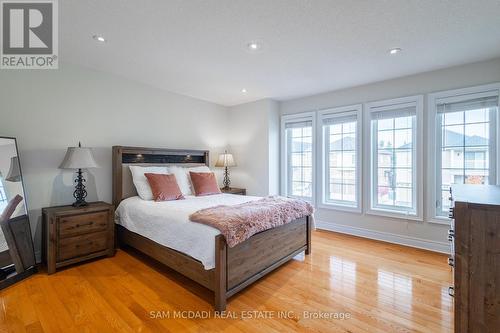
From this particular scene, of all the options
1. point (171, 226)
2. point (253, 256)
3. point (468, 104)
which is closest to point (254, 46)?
point (171, 226)

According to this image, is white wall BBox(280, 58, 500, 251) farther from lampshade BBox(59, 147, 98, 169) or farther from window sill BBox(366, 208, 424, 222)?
lampshade BBox(59, 147, 98, 169)

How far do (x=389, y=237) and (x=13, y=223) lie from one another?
476 centimetres

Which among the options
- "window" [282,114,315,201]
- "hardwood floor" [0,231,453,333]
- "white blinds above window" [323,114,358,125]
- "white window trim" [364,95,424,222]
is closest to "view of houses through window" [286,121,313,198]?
"window" [282,114,315,201]

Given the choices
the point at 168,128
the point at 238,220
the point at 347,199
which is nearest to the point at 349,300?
the point at 238,220

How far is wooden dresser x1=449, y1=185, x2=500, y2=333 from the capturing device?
1163 millimetres

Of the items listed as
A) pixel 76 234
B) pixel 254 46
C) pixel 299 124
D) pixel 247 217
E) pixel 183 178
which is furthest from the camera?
pixel 299 124

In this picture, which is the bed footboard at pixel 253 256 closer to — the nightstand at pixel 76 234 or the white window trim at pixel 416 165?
the white window trim at pixel 416 165

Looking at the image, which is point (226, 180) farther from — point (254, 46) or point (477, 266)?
point (477, 266)

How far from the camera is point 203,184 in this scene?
3.64 meters

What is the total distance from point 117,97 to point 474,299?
4.19 m

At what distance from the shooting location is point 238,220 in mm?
2098

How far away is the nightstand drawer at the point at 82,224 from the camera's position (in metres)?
2.58

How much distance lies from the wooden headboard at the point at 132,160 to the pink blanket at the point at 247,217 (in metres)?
1.66
